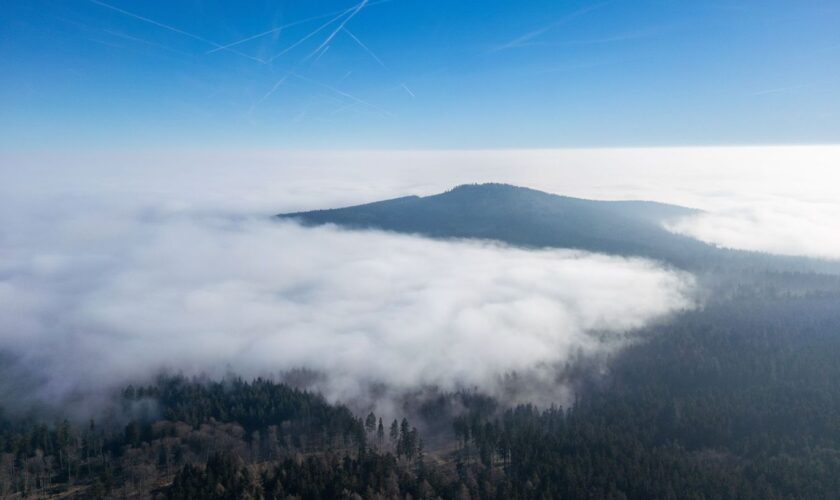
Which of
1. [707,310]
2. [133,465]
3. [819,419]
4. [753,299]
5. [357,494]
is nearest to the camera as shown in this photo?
[357,494]

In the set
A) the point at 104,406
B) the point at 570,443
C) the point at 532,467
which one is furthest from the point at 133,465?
the point at 570,443

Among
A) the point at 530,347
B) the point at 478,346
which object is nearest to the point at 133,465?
the point at 478,346

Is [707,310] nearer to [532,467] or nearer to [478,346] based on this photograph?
[478,346]

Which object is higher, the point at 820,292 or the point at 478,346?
the point at 820,292

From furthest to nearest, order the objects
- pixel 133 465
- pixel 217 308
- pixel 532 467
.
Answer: pixel 217 308, pixel 133 465, pixel 532 467

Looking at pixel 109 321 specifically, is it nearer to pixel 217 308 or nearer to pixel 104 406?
pixel 217 308

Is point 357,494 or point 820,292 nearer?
point 357,494
